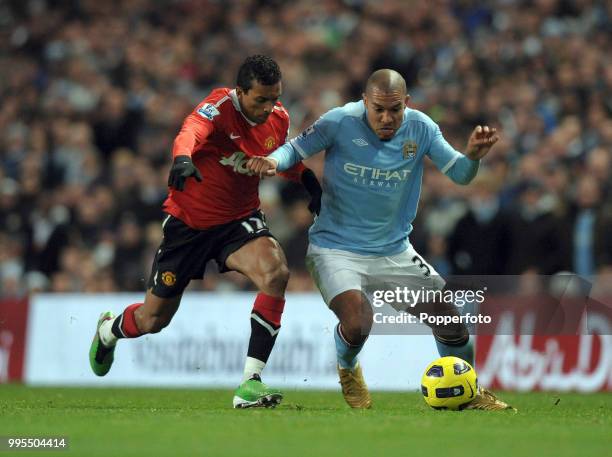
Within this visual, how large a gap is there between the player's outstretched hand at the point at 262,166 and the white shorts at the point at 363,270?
845mm

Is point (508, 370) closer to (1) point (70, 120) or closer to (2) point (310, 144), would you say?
(2) point (310, 144)

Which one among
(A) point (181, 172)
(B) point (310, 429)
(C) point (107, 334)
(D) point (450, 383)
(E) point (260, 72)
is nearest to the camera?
(B) point (310, 429)

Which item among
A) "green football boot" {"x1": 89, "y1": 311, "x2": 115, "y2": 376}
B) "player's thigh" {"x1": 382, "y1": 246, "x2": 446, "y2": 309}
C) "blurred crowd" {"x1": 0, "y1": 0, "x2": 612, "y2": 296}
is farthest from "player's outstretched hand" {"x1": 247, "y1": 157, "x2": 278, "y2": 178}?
"blurred crowd" {"x1": 0, "y1": 0, "x2": 612, "y2": 296}

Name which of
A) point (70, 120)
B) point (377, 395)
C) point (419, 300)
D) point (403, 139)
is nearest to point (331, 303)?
point (419, 300)

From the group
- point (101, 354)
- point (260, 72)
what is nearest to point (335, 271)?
point (260, 72)

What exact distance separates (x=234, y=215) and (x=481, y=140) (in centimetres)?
191

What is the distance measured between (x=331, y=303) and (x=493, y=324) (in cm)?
390

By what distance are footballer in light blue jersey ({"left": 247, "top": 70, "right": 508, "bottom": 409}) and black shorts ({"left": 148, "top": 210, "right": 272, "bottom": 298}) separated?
56 cm

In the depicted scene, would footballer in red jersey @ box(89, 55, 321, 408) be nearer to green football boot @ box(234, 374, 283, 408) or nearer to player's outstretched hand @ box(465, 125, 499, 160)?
green football boot @ box(234, 374, 283, 408)

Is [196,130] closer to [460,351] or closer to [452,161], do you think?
[452,161]

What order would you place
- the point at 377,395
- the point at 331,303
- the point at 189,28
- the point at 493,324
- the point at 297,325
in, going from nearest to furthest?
the point at 331,303 < the point at 377,395 < the point at 493,324 < the point at 297,325 < the point at 189,28

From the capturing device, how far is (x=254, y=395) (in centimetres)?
838

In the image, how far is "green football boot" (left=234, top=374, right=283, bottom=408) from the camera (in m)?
8.39

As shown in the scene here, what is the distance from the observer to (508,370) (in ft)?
40.7
